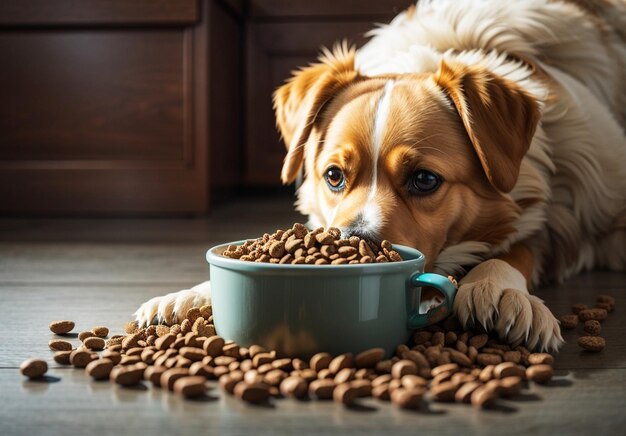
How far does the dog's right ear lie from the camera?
1.84 metres

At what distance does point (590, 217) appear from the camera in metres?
1.99

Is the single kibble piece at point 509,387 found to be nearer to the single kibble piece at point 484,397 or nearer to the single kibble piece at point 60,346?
the single kibble piece at point 484,397

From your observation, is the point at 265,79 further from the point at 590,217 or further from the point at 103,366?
the point at 103,366

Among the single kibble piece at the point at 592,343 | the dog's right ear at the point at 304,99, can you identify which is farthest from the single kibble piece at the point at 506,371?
the dog's right ear at the point at 304,99

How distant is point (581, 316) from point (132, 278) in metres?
1.09

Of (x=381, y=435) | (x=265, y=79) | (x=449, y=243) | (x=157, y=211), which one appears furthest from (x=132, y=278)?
(x=265, y=79)

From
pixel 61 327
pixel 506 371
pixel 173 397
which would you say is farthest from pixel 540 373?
pixel 61 327

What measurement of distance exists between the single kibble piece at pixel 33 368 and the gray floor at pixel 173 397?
0.05 feet

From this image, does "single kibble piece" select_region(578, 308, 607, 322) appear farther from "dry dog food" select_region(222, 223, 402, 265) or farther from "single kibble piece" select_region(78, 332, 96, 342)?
"single kibble piece" select_region(78, 332, 96, 342)

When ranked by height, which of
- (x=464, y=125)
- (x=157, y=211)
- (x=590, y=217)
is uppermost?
(x=464, y=125)

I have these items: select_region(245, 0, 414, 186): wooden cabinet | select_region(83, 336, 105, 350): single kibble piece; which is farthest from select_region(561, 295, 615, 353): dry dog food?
select_region(245, 0, 414, 186): wooden cabinet

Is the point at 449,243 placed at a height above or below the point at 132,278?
above

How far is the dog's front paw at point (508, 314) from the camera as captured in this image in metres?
1.22

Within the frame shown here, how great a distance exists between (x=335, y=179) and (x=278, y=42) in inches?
109
